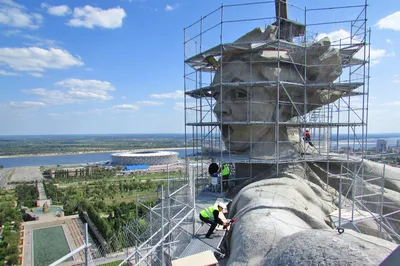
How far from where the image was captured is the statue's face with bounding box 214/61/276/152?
47.5 feet

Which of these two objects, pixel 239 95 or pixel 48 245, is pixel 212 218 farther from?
pixel 48 245

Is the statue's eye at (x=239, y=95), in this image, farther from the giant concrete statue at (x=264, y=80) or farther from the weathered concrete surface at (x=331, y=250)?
the weathered concrete surface at (x=331, y=250)

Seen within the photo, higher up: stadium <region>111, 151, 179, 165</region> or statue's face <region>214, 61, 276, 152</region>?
statue's face <region>214, 61, 276, 152</region>

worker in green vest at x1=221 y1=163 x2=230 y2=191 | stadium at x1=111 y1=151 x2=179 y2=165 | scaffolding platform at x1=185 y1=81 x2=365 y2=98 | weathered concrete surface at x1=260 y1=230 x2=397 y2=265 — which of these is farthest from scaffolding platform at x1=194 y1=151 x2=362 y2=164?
stadium at x1=111 y1=151 x2=179 y2=165

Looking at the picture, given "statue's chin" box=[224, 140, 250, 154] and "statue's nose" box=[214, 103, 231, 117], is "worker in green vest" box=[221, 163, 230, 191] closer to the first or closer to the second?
"statue's chin" box=[224, 140, 250, 154]

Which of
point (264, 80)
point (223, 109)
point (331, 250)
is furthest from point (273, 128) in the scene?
point (331, 250)

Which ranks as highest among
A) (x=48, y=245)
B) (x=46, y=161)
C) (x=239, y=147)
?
(x=239, y=147)

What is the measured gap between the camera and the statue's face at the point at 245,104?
1447cm

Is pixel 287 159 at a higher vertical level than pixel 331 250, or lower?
higher

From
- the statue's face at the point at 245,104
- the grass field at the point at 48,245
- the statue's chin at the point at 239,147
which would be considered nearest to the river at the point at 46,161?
the grass field at the point at 48,245

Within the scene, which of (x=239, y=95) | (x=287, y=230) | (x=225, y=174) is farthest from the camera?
(x=239, y=95)

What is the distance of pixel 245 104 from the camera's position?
14578mm

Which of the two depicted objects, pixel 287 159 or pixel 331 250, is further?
pixel 287 159

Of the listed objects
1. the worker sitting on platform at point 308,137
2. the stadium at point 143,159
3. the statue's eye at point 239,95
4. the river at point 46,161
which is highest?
the statue's eye at point 239,95
